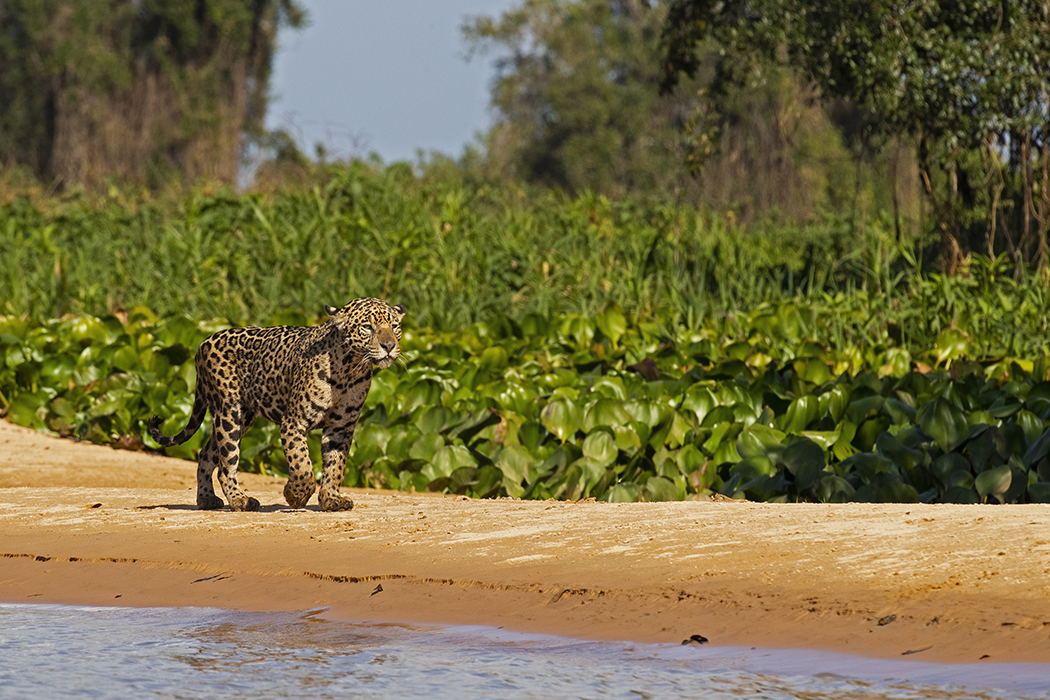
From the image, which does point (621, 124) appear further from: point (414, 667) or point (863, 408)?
point (414, 667)

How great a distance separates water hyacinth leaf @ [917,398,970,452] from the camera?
22.1 feet

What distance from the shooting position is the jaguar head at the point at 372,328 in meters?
5.46

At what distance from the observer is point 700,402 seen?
7906mm

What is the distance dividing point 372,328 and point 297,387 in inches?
19.9

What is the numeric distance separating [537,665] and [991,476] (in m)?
3.39

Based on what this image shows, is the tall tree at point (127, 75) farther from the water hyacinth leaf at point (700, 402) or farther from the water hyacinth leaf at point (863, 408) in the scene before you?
the water hyacinth leaf at point (863, 408)

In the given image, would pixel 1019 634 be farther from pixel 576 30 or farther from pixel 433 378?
pixel 576 30

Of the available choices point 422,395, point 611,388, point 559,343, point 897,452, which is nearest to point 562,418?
point 611,388

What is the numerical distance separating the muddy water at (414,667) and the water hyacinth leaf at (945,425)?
10.6 ft

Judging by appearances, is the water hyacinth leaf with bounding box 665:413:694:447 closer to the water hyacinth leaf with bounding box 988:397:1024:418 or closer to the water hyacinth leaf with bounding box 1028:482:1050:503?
the water hyacinth leaf with bounding box 988:397:1024:418

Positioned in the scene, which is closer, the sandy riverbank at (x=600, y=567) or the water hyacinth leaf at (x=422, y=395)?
the sandy riverbank at (x=600, y=567)

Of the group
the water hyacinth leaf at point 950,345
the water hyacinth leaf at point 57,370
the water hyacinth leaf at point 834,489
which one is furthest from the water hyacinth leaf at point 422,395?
the water hyacinth leaf at point 950,345

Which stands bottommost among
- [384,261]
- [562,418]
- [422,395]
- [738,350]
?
[562,418]

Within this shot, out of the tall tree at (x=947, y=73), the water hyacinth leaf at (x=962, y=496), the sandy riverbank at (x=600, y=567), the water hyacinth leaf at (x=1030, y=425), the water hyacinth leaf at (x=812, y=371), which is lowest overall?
the sandy riverbank at (x=600, y=567)
